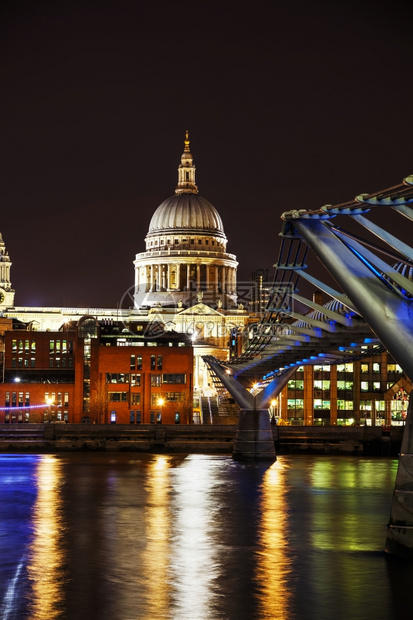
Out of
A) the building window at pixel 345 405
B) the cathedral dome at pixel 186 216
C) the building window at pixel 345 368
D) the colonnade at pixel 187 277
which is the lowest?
the building window at pixel 345 405

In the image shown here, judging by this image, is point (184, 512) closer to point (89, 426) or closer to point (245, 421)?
point (245, 421)

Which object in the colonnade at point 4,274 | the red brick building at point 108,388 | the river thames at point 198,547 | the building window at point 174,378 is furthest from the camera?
the colonnade at point 4,274

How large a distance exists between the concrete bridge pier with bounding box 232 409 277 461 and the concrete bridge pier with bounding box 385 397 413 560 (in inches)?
1579

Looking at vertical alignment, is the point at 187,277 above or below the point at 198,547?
above

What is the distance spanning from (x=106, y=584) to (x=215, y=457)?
151ft

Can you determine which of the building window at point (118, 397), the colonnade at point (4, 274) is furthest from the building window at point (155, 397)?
the colonnade at point (4, 274)

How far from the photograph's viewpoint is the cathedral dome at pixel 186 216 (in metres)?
188

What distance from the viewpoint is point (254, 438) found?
241 ft

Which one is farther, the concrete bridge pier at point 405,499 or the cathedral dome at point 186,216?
the cathedral dome at point 186,216

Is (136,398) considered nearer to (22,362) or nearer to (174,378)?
(174,378)

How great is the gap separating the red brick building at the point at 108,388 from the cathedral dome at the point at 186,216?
75.7m

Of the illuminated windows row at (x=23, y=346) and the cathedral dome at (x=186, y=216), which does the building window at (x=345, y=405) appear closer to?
the illuminated windows row at (x=23, y=346)

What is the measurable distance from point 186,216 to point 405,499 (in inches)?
6230

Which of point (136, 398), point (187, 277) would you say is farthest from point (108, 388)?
point (187, 277)
